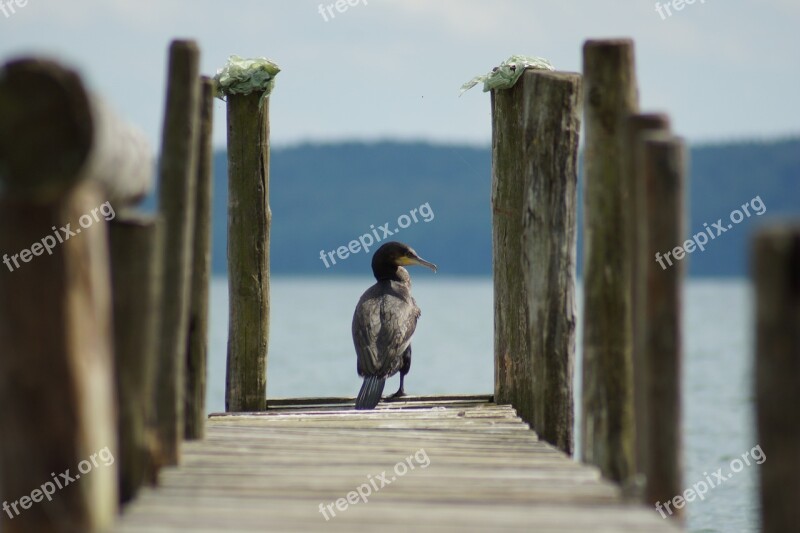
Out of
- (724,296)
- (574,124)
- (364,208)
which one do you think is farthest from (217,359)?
(364,208)

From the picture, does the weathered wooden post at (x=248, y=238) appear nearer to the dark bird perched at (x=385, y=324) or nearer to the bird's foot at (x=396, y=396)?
the dark bird perched at (x=385, y=324)

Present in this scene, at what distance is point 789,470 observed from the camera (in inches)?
119

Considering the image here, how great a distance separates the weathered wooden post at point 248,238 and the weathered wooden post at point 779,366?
5066mm

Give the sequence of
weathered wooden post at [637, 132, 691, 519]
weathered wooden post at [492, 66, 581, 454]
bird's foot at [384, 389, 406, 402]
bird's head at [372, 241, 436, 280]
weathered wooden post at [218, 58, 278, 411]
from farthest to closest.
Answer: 1. bird's head at [372, 241, 436, 280]
2. bird's foot at [384, 389, 406, 402]
3. weathered wooden post at [218, 58, 278, 411]
4. weathered wooden post at [492, 66, 581, 454]
5. weathered wooden post at [637, 132, 691, 519]

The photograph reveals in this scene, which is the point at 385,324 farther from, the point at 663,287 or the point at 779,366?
the point at 779,366

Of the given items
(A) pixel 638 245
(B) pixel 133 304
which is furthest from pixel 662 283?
(B) pixel 133 304

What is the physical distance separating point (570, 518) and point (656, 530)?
308mm

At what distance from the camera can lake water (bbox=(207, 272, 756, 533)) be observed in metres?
12.8

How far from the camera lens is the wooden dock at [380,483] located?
385 centimetres

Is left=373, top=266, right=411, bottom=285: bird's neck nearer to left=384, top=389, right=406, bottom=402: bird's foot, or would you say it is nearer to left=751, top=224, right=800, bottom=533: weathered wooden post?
left=384, top=389, right=406, bottom=402: bird's foot

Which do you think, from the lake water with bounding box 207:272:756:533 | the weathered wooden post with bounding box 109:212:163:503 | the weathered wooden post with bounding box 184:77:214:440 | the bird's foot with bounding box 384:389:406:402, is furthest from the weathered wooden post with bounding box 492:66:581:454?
the weathered wooden post with bounding box 109:212:163:503

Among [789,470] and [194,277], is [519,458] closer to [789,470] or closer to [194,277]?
[194,277]

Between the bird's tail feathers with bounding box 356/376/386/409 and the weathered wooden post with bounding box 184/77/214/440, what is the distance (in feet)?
8.86

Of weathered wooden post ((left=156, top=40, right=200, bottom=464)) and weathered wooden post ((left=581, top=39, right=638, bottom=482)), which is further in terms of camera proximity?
weathered wooden post ((left=581, top=39, right=638, bottom=482))
